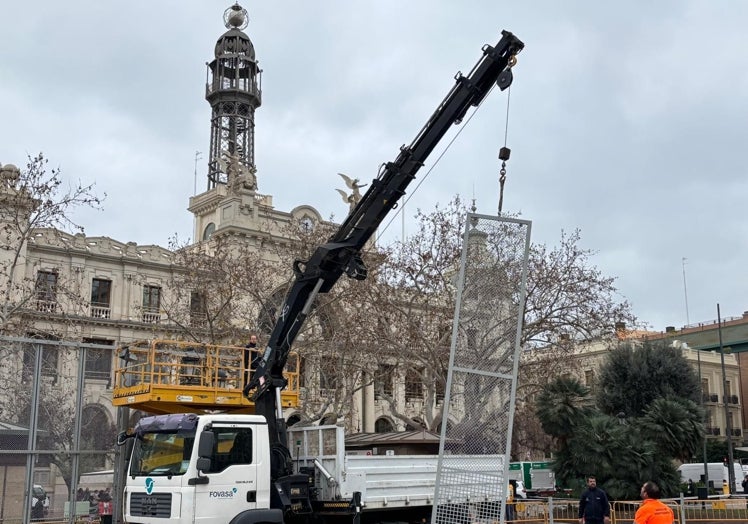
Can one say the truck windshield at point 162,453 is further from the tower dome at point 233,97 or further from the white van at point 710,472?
the tower dome at point 233,97

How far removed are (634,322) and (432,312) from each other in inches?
309

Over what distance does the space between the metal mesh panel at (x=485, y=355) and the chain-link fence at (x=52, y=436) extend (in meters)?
6.89

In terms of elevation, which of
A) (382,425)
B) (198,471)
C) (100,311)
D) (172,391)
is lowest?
(198,471)

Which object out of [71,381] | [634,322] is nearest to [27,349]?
[71,381]

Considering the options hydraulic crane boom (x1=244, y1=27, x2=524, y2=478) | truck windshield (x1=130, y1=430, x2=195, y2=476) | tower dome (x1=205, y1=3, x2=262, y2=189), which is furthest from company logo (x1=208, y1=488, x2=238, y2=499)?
tower dome (x1=205, y1=3, x2=262, y2=189)

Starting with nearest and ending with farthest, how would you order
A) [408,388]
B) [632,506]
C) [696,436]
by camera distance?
[632,506] → [696,436] → [408,388]

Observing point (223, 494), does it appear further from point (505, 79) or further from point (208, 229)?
point (208, 229)

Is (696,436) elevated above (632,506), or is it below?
above

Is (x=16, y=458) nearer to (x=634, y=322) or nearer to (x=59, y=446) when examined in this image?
(x=59, y=446)

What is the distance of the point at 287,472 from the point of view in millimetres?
13875

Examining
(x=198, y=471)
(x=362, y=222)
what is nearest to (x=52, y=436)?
(x=198, y=471)

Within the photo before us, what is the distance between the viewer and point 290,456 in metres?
14.3

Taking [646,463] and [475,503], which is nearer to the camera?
[475,503]

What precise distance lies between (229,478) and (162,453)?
45.9 inches
